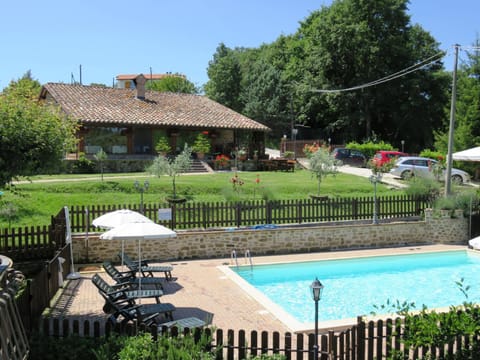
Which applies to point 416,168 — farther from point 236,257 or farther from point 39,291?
point 39,291

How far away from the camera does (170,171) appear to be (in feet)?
65.6

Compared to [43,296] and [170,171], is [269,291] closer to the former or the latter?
[43,296]

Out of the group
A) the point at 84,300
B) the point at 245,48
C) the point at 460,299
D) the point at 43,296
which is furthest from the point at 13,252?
the point at 245,48

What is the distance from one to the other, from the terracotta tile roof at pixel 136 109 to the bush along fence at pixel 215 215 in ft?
48.3

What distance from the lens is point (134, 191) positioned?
68.6 feet

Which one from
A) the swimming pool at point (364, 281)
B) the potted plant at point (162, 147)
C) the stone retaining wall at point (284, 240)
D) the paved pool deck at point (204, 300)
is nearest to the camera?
the paved pool deck at point (204, 300)

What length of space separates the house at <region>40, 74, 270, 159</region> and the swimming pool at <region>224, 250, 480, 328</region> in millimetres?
19202

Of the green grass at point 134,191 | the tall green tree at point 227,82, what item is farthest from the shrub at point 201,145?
the tall green tree at point 227,82

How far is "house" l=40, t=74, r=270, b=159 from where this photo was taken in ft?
100

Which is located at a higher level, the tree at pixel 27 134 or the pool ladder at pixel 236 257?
the tree at pixel 27 134

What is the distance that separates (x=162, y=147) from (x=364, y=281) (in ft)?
63.6

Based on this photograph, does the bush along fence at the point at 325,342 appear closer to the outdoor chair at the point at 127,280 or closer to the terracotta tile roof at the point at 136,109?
the outdoor chair at the point at 127,280

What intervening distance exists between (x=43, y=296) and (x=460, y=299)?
930cm

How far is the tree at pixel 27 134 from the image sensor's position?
28.8 ft
